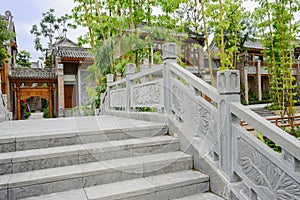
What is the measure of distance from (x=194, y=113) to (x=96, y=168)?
1.05 metres

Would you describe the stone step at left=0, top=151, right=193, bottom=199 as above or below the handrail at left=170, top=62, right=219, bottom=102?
below

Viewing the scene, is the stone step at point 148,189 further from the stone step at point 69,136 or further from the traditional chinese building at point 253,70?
the traditional chinese building at point 253,70

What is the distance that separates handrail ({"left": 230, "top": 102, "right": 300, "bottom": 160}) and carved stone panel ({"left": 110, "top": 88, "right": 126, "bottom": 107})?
107 inches

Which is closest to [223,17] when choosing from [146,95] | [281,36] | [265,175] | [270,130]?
[281,36]

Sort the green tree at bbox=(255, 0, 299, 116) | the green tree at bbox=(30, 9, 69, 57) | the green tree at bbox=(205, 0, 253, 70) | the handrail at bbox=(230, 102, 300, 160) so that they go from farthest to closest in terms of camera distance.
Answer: the green tree at bbox=(30, 9, 69, 57)
the green tree at bbox=(255, 0, 299, 116)
the green tree at bbox=(205, 0, 253, 70)
the handrail at bbox=(230, 102, 300, 160)

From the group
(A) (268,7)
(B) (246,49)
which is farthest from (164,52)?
(B) (246,49)

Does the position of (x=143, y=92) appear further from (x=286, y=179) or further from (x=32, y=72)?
(x=32, y=72)

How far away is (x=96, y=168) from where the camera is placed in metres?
1.95

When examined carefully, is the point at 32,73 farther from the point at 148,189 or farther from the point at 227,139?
the point at 227,139

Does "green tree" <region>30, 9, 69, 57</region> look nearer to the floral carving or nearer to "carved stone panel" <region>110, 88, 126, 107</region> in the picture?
"carved stone panel" <region>110, 88, 126, 107</region>

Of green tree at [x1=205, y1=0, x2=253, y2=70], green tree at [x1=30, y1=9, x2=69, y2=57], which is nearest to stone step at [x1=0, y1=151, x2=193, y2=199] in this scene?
green tree at [x1=205, y1=0, x2=253, y2=70]

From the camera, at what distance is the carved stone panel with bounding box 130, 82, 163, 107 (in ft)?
9.71

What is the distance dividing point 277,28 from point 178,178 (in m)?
5.76

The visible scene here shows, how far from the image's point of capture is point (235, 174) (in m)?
1.79
